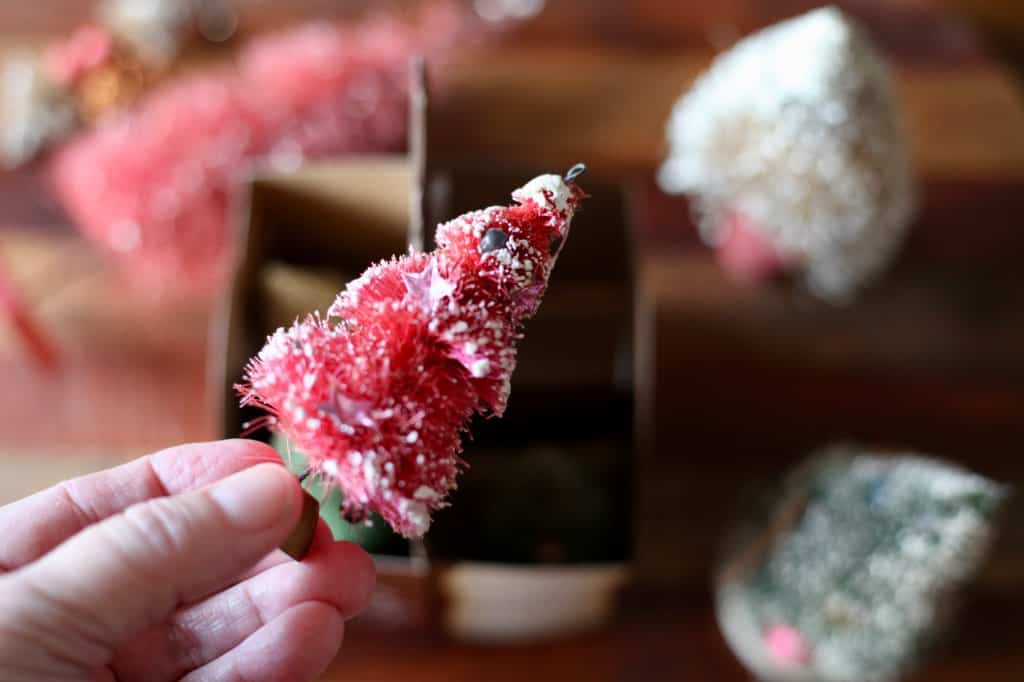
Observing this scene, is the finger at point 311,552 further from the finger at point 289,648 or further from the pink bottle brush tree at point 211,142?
the pink bottle brush tree at point 211,142

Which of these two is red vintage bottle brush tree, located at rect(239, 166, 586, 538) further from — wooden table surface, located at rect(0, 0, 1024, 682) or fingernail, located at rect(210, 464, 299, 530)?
wooden table surface, located at rect(0, 0, 1024, 682)

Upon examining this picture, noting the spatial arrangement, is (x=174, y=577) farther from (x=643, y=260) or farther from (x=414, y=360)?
(x=643, y=260)

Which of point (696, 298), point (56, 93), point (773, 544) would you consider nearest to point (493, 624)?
point (773, 544)

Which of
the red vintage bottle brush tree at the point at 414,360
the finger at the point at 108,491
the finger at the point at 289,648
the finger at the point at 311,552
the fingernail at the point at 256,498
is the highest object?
the red vintage bottle brush tree at the point at 414,360

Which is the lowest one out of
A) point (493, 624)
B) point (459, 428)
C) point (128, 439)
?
point (493, 624)

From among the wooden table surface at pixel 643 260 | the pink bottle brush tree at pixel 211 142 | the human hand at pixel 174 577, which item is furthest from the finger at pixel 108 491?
the pink bottle brush tree at pixel 211 142

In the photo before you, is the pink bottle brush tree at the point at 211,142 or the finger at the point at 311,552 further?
the pink bottle brush tree at the point at 211,142

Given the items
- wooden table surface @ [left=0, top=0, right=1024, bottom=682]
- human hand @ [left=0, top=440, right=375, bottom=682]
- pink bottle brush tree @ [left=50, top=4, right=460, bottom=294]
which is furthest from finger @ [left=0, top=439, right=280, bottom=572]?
pink bottle brush tree @ [left=50, top=4, right=460, bottom=294]

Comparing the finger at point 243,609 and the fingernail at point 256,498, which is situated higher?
the fingernail at point 256,498

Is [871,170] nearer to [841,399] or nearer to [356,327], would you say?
[841,399]
